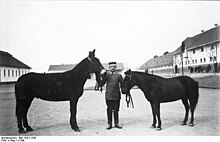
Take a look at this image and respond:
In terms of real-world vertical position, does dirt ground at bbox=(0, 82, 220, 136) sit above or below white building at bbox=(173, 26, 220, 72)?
below

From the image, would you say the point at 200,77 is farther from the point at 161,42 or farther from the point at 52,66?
the point at 52,66

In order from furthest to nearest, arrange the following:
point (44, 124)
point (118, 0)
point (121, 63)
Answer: point (118, 0), point (121, 63), point (44, 124)

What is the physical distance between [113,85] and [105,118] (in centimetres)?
52

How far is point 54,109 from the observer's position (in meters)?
2.39

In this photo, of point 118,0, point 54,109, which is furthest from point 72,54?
point 118,0

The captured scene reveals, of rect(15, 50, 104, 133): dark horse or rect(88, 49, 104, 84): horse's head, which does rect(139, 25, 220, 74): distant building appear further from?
rect(15, 50, 104, 133): dark horse

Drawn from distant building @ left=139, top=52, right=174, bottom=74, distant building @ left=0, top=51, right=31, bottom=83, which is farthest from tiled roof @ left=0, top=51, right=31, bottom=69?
distant building @ left=139, top=52, right=174, bottom=74

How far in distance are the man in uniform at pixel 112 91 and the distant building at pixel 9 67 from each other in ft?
3.49

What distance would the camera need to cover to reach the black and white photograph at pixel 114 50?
211cm

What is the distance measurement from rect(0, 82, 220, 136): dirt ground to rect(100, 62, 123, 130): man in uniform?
21 centimetres

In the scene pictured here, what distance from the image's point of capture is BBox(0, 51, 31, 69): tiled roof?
2.25 meters

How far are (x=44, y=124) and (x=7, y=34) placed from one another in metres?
1.30

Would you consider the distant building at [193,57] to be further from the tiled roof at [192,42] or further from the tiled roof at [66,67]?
the tiled roof at [66,67]

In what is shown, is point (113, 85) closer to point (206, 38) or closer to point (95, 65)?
point (95, 65)
